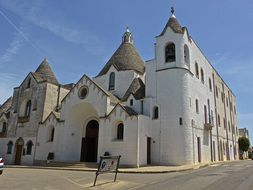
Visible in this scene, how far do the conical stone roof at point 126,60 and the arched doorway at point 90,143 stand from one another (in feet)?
29.8

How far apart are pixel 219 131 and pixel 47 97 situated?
1011 inches

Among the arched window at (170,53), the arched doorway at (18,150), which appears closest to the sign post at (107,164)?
the arched window at (170,53)

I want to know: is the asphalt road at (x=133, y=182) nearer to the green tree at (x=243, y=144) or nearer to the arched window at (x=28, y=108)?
the arched window at (x=28, y=108)

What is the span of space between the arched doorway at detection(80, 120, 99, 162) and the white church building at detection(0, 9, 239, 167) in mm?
11

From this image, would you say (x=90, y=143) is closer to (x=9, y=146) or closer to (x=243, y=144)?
(x=9, y=146)

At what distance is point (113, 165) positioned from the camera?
11.5m

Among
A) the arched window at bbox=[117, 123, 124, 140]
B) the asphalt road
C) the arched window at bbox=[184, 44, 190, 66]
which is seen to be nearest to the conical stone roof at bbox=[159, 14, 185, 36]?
the arched window at bbox=[184, 44, 190, 66]

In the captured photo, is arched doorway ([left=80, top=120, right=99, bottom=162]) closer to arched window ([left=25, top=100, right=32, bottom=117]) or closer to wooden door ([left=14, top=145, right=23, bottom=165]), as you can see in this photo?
wooden door ([left=14, top=145, right=23, bottom=165])

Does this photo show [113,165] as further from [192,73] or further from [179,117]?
[192,73]

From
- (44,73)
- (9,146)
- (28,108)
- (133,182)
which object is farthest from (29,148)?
(133,182)

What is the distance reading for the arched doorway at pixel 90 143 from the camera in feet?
88.5

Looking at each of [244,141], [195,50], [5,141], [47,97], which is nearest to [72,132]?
[47,97]

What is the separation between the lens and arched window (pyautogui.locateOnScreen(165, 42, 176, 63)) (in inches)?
1059

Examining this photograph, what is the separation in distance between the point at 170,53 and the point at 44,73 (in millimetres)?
18094
